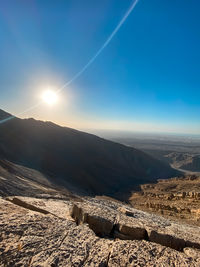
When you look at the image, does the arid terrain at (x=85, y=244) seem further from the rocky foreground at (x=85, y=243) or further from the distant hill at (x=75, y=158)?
the distant hill at (x=75, y=158)

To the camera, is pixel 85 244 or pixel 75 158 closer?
pixel 85 244

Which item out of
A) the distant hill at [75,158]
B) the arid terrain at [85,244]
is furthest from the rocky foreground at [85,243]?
the distant hill at [75,158]

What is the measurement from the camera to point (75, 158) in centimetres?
4259

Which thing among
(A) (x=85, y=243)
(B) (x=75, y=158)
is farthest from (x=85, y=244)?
(B) (x=75, y=158)

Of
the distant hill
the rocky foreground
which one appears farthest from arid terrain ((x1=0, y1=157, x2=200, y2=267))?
the distant hill

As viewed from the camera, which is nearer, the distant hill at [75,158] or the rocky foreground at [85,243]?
the rocky foreground at [85,243]

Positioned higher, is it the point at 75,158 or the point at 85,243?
the point at 85,243

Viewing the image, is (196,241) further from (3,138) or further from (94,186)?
(3,138)

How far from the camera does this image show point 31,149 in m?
38.2

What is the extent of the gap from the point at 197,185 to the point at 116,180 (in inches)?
668

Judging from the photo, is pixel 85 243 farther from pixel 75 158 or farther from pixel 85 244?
pixel 75 158

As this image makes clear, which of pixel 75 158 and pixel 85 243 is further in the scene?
pixel 75 158

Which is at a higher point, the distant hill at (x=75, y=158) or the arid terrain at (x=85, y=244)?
the arid terrain at (x=85, y=244)

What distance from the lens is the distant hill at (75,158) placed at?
3203 centimetres
